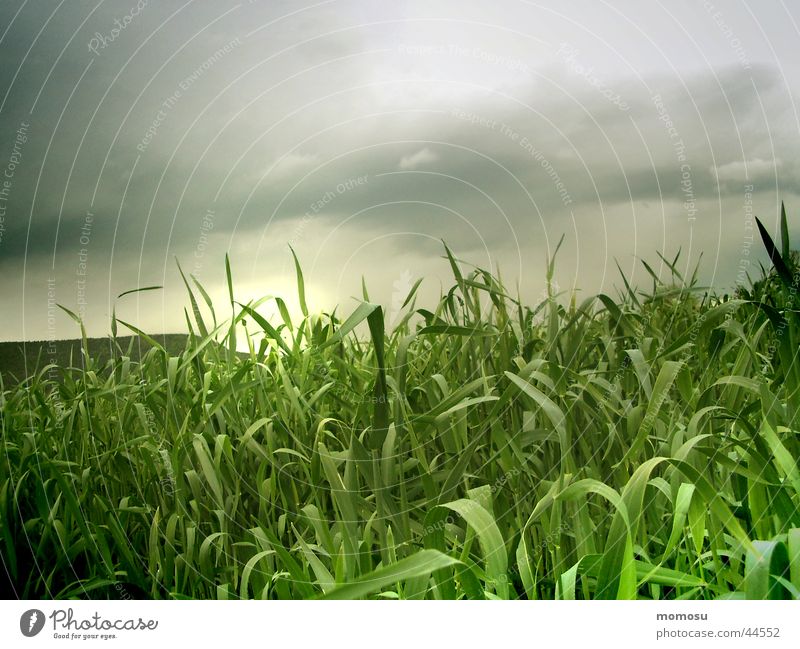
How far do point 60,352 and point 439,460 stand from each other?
3.06ft

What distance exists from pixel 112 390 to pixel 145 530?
0.33 meters

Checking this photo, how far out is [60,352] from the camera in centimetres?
166

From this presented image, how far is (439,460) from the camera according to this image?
1.42 metres

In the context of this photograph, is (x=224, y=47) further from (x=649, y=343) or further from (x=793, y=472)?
(x=793, y=472)

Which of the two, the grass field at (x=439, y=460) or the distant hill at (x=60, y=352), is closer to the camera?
the grass field at (x=439, y=460)

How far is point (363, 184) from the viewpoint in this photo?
4.55 ft

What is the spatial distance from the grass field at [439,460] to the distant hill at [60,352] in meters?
0.03

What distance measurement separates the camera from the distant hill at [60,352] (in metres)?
1.54

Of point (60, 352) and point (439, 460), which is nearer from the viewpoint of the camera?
point (439, 460)

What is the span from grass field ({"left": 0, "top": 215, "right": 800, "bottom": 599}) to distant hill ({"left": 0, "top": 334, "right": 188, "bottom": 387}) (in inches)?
1.0

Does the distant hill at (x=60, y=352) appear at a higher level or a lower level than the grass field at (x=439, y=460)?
higher

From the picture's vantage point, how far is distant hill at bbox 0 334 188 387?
154 cm

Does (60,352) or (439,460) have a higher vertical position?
(60,352)
